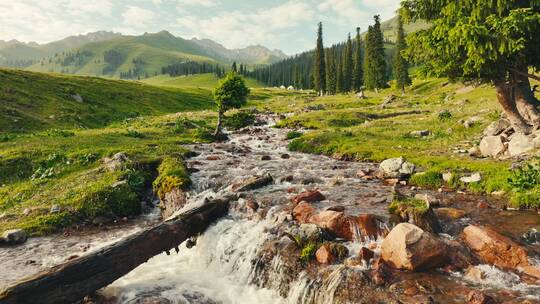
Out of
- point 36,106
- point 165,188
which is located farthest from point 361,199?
point 36,106

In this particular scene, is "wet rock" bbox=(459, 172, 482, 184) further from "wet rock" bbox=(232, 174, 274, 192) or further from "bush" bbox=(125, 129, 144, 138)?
"bush" bbox=(125, 129, 144, 138)

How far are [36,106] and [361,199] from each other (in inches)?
2205

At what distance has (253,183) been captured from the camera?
2269cm

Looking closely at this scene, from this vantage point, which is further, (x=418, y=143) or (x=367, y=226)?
(x=418, y=143)

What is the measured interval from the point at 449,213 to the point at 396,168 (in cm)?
797

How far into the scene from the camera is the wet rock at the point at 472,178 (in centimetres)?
2080

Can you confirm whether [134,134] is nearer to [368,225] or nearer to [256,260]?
[256,260]

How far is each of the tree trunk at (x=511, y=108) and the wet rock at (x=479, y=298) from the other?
59.5 ft

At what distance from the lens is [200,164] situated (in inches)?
1192

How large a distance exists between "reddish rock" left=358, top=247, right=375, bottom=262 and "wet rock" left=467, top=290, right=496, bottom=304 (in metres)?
3.28

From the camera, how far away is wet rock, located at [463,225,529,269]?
12133mm

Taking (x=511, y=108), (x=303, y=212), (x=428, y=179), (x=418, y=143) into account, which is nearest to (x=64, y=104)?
(x=418, y=143)

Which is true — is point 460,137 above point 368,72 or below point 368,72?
below

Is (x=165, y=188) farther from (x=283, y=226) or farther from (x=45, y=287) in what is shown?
(x=45, y=287)
